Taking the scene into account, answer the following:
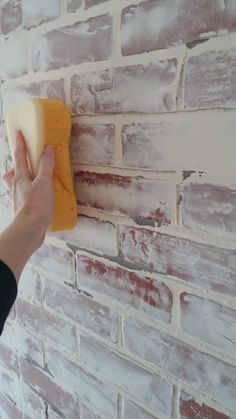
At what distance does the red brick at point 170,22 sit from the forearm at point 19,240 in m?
0.27

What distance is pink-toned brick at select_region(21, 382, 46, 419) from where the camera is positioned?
799 millimetres

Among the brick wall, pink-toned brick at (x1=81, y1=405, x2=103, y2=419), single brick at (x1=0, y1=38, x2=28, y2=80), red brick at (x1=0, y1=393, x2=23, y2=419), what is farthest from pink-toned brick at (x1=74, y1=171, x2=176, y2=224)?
red brick at (x1=0, y1=393, x2=23, y2=419)

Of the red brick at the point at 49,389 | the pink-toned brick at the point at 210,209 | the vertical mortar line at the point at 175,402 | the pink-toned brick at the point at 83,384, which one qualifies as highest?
the pink-toned brick at the point at 210,209

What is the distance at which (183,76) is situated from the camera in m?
0.45

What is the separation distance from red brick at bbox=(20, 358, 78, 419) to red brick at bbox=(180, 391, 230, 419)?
26cm

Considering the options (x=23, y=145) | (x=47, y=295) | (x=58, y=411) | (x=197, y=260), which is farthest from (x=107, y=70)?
(x=58, y=411)

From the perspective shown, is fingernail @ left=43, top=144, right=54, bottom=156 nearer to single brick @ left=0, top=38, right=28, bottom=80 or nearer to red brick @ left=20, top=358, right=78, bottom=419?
single brick @ left=0, top=38, right=28, bottom=80

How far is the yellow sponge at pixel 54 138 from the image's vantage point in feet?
1.81

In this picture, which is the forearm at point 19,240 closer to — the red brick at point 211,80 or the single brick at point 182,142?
the single brick at point 182,142

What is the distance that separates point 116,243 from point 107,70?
0.25 m

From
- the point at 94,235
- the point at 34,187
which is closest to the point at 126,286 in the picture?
the point at 94,235

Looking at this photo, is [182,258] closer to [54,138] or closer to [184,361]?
[184,361]

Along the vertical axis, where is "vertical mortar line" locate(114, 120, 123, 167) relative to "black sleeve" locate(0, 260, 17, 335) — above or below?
above

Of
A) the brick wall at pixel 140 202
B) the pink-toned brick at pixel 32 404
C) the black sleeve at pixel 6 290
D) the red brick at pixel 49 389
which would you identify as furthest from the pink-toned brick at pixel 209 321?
the pink-toned brick at pixel 32 404
